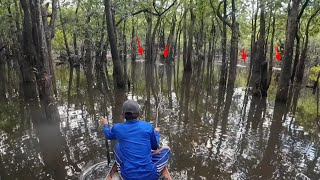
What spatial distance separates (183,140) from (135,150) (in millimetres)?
4253

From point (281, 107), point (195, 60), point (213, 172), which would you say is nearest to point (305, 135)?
point (281, 107)

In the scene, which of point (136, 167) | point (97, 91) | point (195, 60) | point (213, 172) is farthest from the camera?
point (195, 60)

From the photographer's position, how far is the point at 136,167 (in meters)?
3.70

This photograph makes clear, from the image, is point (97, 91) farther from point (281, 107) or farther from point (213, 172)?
point (213, 172)

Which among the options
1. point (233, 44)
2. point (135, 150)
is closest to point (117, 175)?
point (135, 150)

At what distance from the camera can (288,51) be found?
12.4 m

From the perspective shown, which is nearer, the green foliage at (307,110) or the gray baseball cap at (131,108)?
the gray baseball cap at (131,108)

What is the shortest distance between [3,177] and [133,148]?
11.1ft

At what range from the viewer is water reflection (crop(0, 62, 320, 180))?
19.8 feet

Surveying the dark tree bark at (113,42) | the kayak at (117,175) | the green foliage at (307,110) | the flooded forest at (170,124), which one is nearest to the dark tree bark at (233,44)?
the flooded forest at (170,124)

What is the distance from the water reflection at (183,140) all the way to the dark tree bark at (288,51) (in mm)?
699

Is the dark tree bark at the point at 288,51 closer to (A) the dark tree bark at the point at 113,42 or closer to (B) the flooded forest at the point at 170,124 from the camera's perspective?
(B) the flooded forest at the point at 170,124

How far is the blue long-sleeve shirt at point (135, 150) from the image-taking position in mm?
3711

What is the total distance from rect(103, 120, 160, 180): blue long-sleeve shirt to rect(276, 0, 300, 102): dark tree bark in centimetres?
1043
